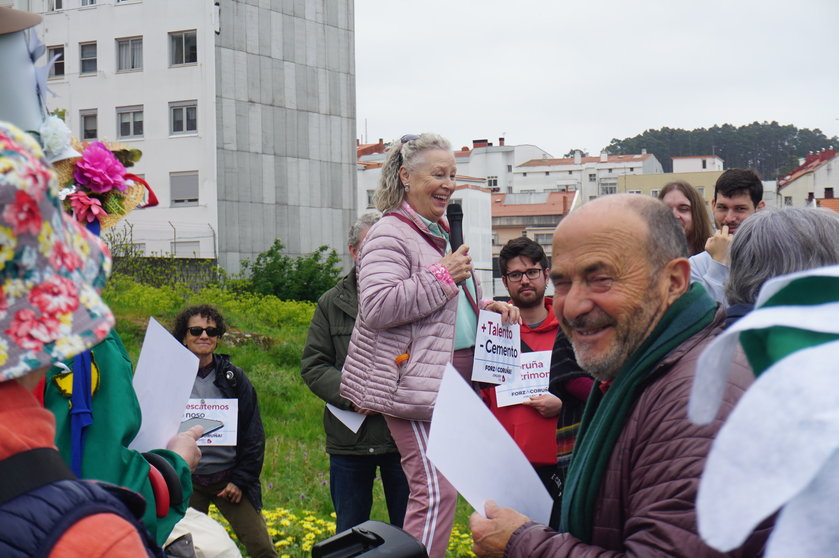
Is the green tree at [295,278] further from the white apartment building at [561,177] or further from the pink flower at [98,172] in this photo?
the white apartment building at [561,177]

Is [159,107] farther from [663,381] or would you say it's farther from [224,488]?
[663,381]

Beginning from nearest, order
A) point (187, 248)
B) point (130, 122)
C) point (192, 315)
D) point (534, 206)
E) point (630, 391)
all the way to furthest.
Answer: point (630, 391), point (192, 315), point (187, 248), point (130, 122), point (534, 206)

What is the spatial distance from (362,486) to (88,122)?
3847cm

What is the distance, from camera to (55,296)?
1396 millimetres

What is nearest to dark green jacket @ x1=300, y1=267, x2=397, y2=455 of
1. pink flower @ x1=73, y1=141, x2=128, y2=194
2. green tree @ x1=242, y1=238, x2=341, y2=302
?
pink flower @ x1=73, y1=141, x2=128, y2=194

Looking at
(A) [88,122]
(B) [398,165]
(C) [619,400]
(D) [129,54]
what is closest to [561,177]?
(D) [129,54]

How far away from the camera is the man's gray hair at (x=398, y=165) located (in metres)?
4.47

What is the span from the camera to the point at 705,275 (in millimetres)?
4613

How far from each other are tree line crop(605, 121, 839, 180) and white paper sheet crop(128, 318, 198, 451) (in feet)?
436

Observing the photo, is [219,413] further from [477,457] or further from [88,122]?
[88,122]

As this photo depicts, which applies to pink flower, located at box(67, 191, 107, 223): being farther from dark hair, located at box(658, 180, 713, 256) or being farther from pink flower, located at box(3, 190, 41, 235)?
dark hair, located at box(658, 180, 713, 256)

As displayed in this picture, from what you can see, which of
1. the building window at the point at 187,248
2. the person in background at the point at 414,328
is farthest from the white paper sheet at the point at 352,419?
the building window at the point at 187,248

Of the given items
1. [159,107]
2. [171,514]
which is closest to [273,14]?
[159,107]

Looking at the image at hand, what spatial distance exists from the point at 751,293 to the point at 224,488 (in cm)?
358
